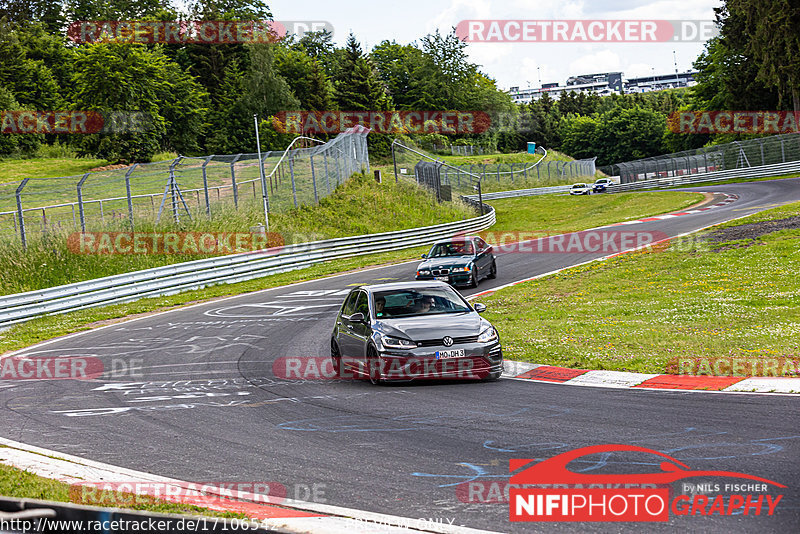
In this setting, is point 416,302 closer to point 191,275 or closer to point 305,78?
point 191,275

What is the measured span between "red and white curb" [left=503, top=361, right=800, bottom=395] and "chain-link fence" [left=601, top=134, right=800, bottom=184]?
173ft

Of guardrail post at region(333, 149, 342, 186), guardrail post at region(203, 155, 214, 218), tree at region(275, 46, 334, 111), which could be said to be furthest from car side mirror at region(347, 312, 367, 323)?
tree at region(275, 46, 334, 111)

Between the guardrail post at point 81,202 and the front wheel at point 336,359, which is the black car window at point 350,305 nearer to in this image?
the front wheel at point 336,359

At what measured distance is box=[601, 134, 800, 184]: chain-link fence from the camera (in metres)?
56.8

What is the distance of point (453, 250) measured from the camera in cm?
2298

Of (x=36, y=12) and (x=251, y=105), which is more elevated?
(x=36, y=12)

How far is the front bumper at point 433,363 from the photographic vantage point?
10.7 m

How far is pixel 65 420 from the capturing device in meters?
9.55

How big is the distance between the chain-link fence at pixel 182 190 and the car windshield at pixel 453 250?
9514mm

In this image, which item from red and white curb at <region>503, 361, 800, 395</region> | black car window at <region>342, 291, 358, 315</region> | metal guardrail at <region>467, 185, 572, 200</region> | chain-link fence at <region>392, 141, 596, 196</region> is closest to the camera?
red and white curb at <region>503, 361, 800, 395</region>

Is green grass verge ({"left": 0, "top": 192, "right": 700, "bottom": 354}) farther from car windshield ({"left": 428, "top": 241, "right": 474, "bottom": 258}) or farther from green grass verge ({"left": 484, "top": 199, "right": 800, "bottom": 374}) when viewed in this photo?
green grass verge ({"left": 484, "top": 199, "right": 800, "bottom": 374})

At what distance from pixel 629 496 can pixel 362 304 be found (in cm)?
714

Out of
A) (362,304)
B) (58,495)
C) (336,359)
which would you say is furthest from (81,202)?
(58,495)

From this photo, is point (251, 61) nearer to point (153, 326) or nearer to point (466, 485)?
point (153, 326)
